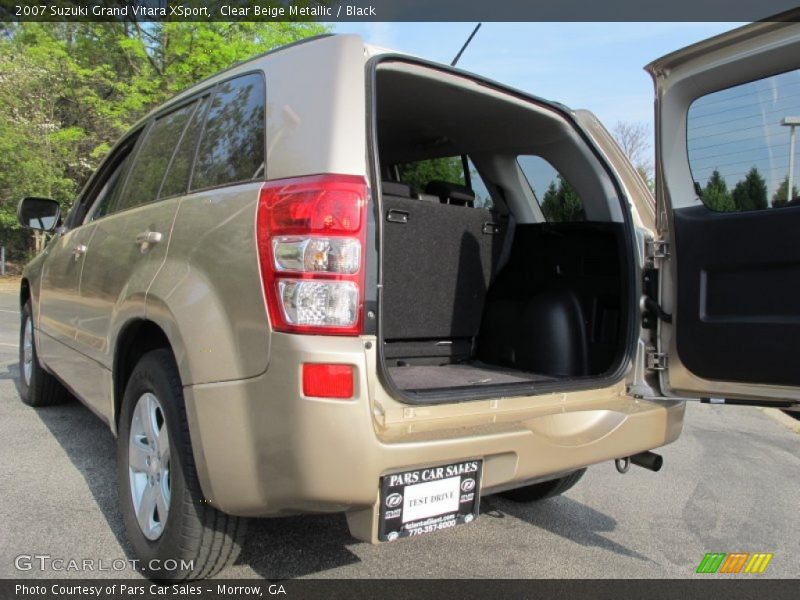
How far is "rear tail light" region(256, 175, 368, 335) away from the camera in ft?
6.27

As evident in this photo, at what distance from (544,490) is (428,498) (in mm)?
1561

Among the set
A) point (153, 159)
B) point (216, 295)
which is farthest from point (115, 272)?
point (216, 295)

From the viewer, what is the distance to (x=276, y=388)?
1.89 m

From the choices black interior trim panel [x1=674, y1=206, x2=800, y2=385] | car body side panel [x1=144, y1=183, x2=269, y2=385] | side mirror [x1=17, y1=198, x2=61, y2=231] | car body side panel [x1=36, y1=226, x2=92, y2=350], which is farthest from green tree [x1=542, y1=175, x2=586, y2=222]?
side mirror [x1=17, y1=198, x2=61, y2=231]

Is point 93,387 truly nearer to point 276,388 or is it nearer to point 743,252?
point 276,388

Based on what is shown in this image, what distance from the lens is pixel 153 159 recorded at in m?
3.18

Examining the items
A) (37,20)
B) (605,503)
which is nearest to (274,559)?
(605,503)

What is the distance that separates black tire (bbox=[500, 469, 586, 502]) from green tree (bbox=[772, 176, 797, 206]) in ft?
4.92

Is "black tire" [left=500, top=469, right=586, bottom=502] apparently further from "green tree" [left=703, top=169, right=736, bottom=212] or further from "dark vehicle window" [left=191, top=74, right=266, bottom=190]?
"dark vehicle window" [left=191, top=74, right=266, bottom=190]

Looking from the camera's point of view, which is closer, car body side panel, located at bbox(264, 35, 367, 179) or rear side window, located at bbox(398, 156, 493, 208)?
car body side panel, located at bbox(264, 35, 367, 179)

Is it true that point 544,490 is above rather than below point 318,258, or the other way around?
below

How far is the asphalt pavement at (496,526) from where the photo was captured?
2742mm

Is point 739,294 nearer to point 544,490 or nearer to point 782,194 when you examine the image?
point 782,194
